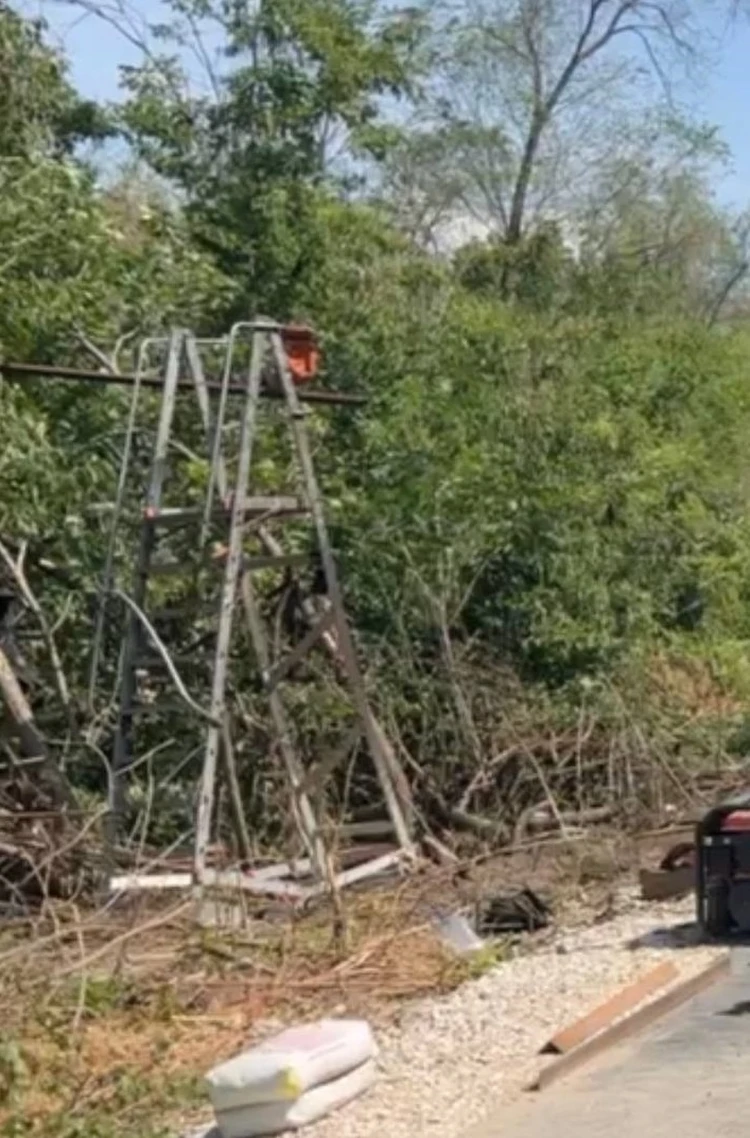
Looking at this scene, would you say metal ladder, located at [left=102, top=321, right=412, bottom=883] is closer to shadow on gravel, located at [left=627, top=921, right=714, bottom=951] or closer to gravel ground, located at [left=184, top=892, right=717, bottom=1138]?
gravel ground, located at [left=184, top=892, right=717, bottom=1138]

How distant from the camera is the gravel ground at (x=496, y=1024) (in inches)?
316

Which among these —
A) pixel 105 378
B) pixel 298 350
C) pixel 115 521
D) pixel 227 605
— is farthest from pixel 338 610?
pixel 105 378

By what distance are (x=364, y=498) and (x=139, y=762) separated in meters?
5.02

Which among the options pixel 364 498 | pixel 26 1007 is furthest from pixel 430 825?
pixel 26 1007

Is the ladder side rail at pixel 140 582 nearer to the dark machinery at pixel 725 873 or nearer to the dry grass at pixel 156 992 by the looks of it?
Result: the dry grass at pixel 156 992

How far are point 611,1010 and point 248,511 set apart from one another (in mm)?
4909

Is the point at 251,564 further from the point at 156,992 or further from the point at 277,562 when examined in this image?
the point at 156,992

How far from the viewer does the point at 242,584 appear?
44.3 feet

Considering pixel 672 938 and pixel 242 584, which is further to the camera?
pixel 242 584

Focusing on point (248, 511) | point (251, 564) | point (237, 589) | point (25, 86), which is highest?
point (25, 86)

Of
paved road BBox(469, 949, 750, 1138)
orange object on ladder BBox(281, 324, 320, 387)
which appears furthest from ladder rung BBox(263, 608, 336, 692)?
paved road BBox(469, 949, 750, 1138)

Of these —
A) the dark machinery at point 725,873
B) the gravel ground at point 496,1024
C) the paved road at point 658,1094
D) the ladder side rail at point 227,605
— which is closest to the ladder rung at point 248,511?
the ladder side rail at point 227,605

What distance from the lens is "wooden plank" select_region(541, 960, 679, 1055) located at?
8.76 metres

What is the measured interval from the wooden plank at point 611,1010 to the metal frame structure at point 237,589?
239 centimetres
